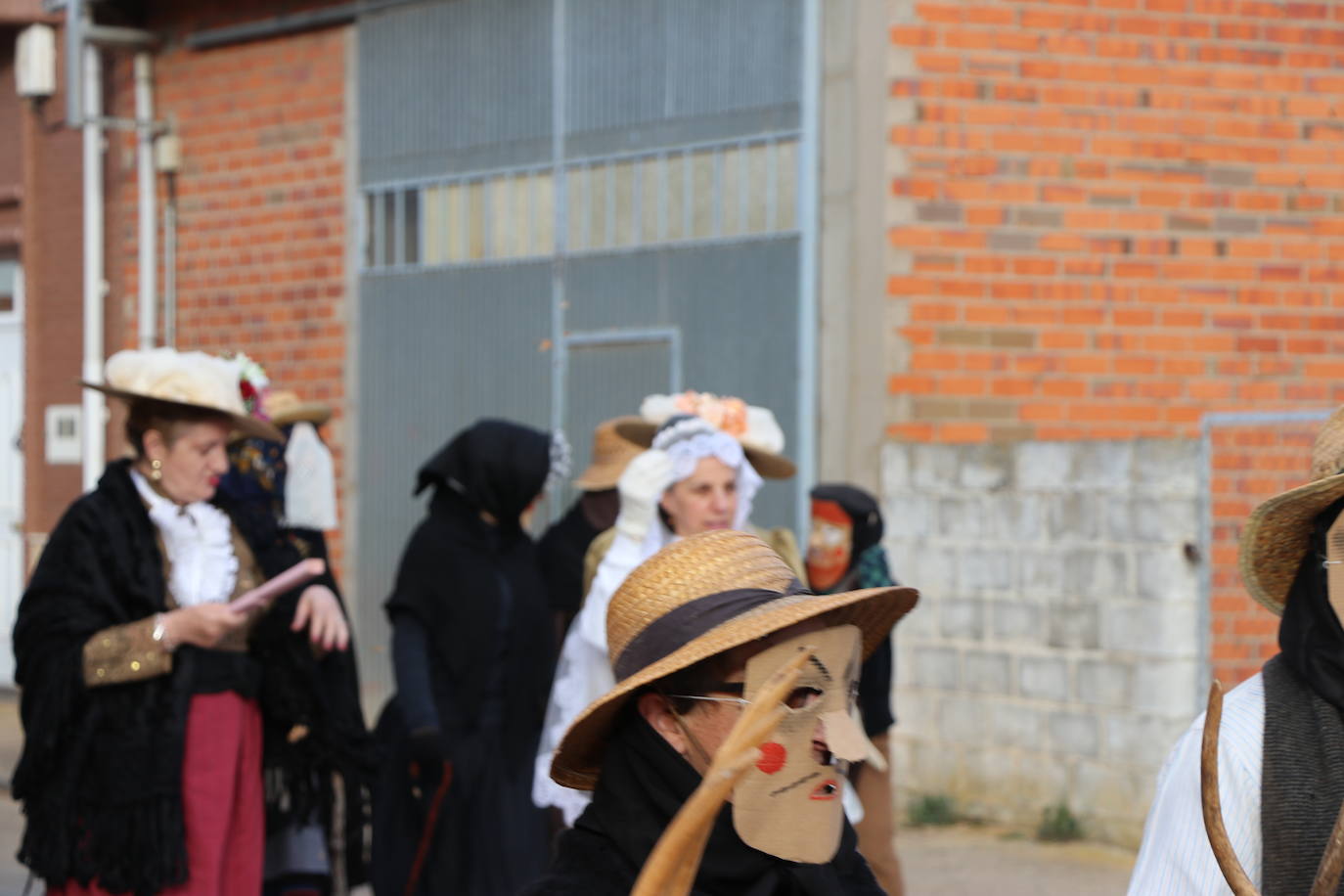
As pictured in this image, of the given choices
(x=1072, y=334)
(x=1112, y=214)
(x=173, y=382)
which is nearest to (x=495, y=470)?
(x=173, y=382)

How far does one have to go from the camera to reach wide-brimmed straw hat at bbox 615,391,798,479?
6.11m

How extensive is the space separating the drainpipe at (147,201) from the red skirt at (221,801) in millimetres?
7186

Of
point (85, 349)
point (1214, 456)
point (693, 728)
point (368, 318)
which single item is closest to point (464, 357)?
point (368, 318)

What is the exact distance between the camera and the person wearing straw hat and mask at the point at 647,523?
5.00 metres

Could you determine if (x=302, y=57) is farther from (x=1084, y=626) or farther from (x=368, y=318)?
(x=1084, y=626)

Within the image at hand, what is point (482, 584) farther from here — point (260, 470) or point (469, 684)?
point (260, 470)

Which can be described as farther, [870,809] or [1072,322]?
[1072,322]

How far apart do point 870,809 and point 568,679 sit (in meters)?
1.27

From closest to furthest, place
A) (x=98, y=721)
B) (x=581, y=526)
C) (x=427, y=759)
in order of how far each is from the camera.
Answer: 1. (x=98, y=721)
2. (x=427, y=759)
3. (x=581, y=526)

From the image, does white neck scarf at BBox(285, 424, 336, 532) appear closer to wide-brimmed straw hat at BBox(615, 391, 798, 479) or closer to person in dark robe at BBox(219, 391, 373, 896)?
person in dark robe at BBox(219, 391, 373, 896)

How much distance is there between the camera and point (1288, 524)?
2.64 metres

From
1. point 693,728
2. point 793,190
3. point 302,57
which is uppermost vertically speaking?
point 302,57

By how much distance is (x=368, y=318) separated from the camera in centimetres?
1054

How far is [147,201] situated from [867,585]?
A: 723 cm
